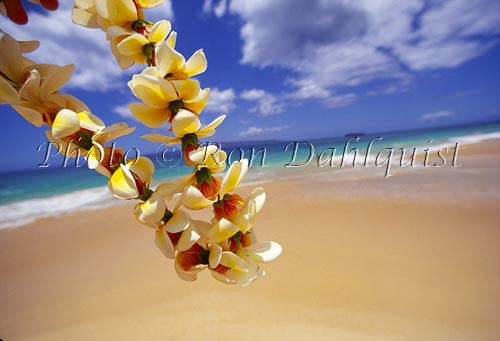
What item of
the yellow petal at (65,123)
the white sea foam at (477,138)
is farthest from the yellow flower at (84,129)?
the white sea foam at (477,138)

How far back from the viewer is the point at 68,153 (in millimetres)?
149

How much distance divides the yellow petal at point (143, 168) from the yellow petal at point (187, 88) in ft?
0.11

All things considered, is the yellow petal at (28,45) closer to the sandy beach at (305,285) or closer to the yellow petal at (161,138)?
the yellow petal at (161,138)

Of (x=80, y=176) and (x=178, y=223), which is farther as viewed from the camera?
(x=80, y=176)

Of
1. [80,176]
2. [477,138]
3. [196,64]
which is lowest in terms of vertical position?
[80,176]

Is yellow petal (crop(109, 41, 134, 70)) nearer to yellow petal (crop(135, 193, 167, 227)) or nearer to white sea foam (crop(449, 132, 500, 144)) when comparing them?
yellow petal (crop(135, 193, 167, 227))

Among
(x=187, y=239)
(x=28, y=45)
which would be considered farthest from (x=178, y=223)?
(x=28, y=45)

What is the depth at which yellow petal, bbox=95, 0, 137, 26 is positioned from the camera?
0.15m

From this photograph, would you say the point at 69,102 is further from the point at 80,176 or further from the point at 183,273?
the point at 80,176

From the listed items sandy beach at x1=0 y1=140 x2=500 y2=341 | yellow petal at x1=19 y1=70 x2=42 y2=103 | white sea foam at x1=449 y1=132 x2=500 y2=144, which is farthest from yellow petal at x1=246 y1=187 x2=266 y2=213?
white sea foam at x1=449 y1=132 x2=500 y2=144

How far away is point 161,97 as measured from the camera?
0.46 feet

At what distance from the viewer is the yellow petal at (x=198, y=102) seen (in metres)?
0.15

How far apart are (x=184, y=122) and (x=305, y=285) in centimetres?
124

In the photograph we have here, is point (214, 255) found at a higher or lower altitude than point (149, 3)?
lower
